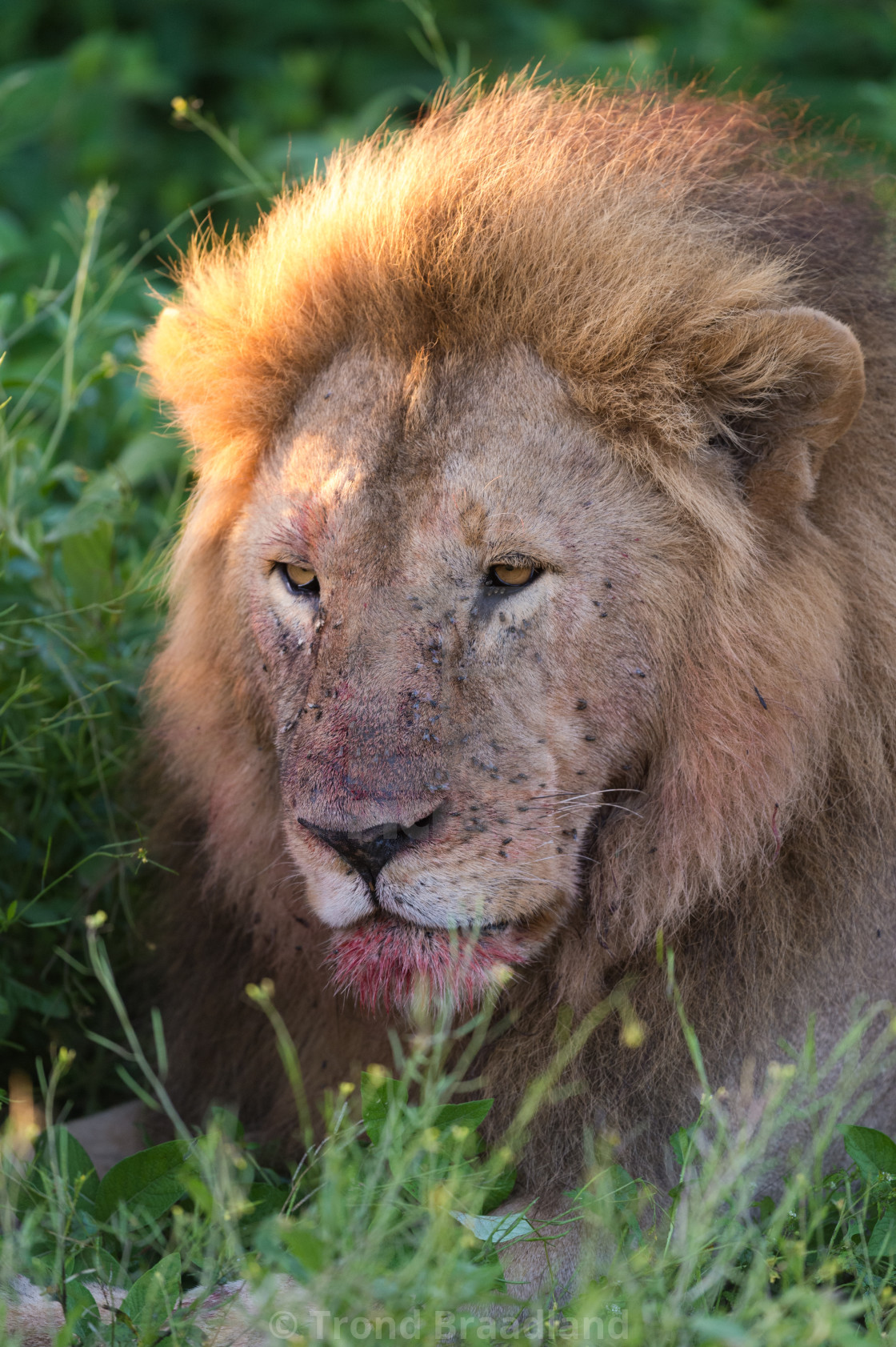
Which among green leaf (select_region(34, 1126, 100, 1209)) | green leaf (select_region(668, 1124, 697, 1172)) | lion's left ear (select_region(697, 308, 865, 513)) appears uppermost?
lion's left ear (select_region(697, 308, 865, 513))

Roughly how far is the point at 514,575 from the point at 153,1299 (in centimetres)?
99

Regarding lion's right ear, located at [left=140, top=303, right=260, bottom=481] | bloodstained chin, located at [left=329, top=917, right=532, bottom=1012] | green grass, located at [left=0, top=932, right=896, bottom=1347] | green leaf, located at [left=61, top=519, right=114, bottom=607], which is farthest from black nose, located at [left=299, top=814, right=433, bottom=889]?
green leaf, located at [left=61, top=519, right=114, bottom=607]

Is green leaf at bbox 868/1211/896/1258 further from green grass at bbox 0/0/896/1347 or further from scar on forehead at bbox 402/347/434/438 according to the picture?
scar on forehead at bbox 402/347/434/438

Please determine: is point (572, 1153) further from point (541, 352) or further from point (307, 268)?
point (307, 268)

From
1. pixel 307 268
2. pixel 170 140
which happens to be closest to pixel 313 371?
pixel 307 268

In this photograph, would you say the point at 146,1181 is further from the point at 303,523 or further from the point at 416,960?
the point at 303,523

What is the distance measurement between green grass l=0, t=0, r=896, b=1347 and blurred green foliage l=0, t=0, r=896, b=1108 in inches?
0.5

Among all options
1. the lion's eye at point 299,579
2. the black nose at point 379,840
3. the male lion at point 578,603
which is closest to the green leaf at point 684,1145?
the male lion at point 578,603

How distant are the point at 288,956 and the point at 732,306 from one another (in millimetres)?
1194

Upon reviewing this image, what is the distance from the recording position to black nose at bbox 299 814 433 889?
5.90 ft

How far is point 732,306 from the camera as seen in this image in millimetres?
1933

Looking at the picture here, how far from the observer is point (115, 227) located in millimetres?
5133

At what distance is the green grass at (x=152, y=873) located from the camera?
5.10 ft

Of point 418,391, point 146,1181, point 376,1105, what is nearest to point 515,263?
point 418,391
